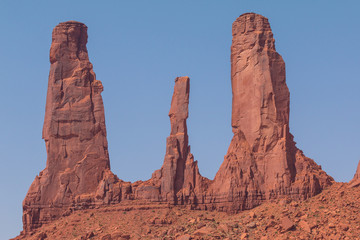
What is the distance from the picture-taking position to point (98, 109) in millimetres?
120812

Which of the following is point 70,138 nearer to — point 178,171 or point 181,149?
point 181,149

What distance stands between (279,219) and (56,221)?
26216 mm

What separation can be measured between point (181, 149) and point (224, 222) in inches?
437

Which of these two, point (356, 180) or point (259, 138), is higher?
point (259, 138)

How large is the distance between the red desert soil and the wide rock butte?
4.79 ft

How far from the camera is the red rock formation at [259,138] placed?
357 feet

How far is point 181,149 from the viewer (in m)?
114

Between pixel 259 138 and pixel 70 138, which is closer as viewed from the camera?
pixel 259 138

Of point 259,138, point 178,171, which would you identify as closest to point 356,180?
point 259,138

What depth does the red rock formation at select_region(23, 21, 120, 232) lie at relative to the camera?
117625 mm

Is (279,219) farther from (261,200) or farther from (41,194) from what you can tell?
(41,194)

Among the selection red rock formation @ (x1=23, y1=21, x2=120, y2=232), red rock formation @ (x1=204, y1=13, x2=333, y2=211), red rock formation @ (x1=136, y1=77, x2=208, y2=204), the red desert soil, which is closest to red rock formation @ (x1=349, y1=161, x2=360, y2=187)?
the red desert soil

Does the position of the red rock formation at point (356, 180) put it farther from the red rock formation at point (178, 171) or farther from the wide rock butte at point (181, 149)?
the red rock formation at point (178, 171)

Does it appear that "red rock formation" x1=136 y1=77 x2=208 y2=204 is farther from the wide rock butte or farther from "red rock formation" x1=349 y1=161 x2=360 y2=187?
"red rock formation" x1=349 y1=161 x2=360 y2=187
